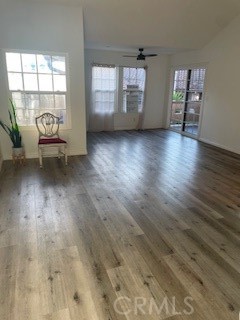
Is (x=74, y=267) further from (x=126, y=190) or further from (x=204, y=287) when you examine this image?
(x=126, y=190)

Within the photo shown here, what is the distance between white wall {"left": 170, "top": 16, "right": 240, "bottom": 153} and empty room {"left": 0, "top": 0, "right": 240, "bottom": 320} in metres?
0.03

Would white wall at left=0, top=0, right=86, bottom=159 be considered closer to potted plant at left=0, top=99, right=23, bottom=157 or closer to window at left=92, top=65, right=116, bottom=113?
potted plant at left=0, top=99, right=23, bottom=157

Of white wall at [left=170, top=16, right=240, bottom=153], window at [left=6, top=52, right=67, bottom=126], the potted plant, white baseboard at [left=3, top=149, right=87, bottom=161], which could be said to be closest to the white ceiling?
white wall at [left=170, top=16, right=240, bottom=153]

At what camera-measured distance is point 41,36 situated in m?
4.22

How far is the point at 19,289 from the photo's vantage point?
174cm

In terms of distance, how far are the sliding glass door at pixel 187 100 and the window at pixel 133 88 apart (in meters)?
1.08

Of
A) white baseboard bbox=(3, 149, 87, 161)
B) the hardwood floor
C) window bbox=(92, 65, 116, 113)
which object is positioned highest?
window bbox=(92, 65, 116, 113)

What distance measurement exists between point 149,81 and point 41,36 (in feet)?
14.2

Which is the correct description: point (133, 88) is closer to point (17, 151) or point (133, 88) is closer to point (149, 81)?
point (149, 81)

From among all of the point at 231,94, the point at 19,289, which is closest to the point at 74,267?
the point at 19,289

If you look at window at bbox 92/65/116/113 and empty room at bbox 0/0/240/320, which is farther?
window at bbox 92/65/116/113

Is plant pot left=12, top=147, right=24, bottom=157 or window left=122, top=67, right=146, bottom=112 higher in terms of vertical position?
window left=122, top=67, right=146, bottom=112

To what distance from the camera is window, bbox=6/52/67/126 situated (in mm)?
4320

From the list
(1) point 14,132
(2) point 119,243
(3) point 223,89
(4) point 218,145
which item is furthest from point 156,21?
(2) point 119,243
